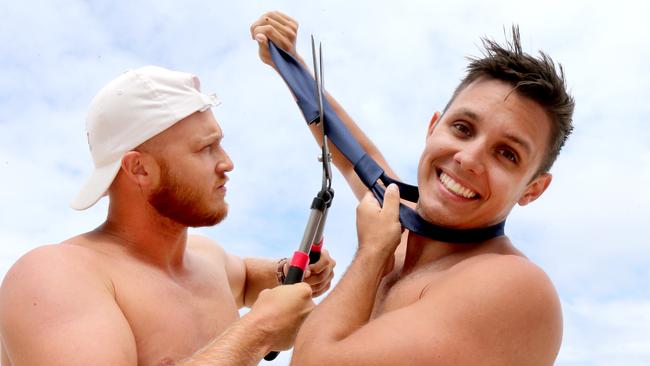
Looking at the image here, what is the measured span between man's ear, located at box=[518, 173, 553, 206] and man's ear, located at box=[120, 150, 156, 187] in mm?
2183

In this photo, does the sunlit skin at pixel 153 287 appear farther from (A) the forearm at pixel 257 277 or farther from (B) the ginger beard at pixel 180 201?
(A) the forearm at pixel 257 277

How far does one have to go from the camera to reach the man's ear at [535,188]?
3582 millimetres

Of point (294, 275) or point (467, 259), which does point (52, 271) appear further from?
point (467, 259)

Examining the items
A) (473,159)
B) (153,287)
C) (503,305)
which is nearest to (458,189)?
(473,159)

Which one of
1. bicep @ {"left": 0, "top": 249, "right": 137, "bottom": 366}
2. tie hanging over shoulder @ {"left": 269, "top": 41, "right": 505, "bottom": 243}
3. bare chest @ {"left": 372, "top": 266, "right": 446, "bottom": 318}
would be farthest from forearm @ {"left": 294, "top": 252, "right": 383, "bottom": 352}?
bicep @ {"left": 0, "top": 249, "right": 137, "bottom": 366}

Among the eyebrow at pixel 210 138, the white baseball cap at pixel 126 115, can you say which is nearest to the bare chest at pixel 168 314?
the white baseball cap at pixel 126 115

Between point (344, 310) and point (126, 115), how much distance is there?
6.72 feet

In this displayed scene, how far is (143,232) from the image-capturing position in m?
4.41

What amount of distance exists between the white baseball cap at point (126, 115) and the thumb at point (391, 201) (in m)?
1.50

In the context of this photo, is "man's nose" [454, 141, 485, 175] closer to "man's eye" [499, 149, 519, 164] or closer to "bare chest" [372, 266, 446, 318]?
"man's eye" [499, 149, 519, 164]

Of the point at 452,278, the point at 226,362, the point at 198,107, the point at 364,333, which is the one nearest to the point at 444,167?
the point at 452,278

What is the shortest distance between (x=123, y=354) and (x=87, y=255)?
73cm

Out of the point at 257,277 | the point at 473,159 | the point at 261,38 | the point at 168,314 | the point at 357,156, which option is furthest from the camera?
the point at 257,277

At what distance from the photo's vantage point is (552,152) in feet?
11.7
